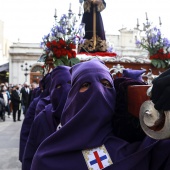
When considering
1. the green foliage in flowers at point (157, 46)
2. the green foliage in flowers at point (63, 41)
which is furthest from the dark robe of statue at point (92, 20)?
the green foliage in flowers at point (63, 41)

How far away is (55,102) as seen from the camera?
2904 mm

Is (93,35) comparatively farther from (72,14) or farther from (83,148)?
(83,148)

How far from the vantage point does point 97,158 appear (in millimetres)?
1522

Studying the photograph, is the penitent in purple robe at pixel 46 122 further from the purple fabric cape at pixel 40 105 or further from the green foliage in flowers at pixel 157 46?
A: the green foliage in flowers at pixel 157 46

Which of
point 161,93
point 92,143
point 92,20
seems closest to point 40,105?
point 92,143

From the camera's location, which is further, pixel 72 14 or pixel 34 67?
pixel 34 67

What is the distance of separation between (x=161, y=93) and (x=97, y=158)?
0.60 meters

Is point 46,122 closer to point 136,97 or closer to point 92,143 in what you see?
point 92,143

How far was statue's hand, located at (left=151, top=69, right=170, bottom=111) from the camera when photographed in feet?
3.42

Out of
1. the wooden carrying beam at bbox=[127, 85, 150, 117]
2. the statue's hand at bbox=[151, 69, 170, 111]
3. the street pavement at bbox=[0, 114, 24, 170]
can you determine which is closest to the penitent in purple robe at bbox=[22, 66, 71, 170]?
the wooden carrying beam at bbox=[127, 85, 150, 117]

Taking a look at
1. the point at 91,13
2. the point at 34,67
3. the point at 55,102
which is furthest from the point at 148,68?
the point at 34,67

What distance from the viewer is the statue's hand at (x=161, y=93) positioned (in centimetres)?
104

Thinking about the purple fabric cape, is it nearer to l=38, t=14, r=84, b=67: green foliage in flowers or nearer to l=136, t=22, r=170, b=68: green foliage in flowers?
l=38, t=14, r=84, b=67: green foliage in flowers

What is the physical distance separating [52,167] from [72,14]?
500 cm
